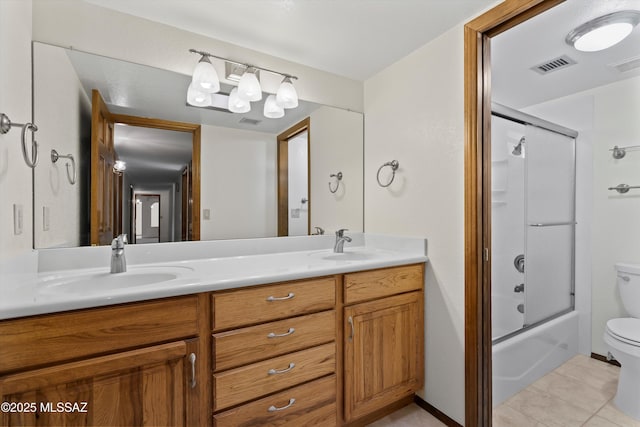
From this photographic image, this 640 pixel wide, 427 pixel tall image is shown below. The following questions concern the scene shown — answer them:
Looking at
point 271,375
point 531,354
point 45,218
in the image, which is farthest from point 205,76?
point 531,354

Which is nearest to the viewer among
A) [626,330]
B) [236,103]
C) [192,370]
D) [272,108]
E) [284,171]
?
[192,370]

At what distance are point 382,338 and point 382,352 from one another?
2.8 inches

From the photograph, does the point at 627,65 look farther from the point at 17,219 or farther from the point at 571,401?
the point at 17,219

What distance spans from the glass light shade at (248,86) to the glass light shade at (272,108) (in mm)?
123

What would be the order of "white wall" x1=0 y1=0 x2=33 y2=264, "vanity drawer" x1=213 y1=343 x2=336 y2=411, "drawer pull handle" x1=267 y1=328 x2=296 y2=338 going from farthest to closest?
"drawer pull handle" x1=267 y1=328 x2=296 y2=338 → "vanity drawer" x1=213 y1=343 x2=336 y2=411 → "white wall" x1=0 y1=0 x2=33 y2=264

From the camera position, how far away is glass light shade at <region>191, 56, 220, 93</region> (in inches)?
62.1

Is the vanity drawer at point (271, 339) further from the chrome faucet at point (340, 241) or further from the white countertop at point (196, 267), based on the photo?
the chrome faucet at point (340, 241)

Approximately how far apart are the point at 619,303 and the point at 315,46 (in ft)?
6.99

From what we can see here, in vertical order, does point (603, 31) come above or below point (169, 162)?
above

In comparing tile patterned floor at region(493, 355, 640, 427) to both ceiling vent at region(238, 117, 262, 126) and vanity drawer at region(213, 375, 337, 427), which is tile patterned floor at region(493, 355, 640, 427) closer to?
vanity drawer at region(213, 375, 337, 427)

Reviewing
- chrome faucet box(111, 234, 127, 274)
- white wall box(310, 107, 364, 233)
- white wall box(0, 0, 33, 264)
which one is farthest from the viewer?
white wall box(310, 107, 364, 233)

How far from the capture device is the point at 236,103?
1.79m

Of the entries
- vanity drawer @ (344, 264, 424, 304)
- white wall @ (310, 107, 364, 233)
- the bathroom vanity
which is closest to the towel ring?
white wall @ (310, 107, 364, 233)

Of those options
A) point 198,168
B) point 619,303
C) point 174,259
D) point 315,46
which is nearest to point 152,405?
point 174,259
